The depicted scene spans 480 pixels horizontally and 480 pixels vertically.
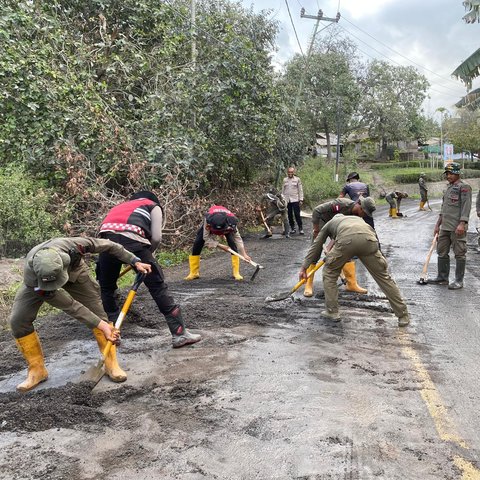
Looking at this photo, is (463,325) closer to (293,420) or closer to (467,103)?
(293,420)

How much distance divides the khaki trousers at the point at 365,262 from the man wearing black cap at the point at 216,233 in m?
2.57

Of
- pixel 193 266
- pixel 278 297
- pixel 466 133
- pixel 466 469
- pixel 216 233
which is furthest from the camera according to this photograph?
pixel 466 133

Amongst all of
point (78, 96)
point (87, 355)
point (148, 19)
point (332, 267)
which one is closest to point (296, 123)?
point (148, 19)

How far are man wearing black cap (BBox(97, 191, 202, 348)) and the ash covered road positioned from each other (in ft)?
0.87

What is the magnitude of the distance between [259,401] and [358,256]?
7.87ft

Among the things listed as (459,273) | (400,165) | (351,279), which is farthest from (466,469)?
(400,165)

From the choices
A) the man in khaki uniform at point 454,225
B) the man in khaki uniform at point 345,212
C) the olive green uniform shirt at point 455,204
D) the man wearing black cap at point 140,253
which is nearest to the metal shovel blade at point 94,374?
the man wearing black cap at point 140,253

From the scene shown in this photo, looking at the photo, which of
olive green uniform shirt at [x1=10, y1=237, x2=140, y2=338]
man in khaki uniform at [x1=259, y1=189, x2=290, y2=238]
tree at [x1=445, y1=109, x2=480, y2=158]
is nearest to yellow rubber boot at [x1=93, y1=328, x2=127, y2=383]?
olive green uniform shirt at [x1=10, y1=237, x2=140, y2=338]

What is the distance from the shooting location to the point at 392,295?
536cm

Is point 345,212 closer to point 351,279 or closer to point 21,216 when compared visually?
point 351,279

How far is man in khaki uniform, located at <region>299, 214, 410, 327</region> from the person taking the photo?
532 cm

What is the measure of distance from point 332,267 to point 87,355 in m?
2.78

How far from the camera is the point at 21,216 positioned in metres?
8.38

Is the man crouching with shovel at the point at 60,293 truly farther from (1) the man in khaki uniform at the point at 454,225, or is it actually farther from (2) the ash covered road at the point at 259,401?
(1) the man in khaki uniform at the point at 454,225
